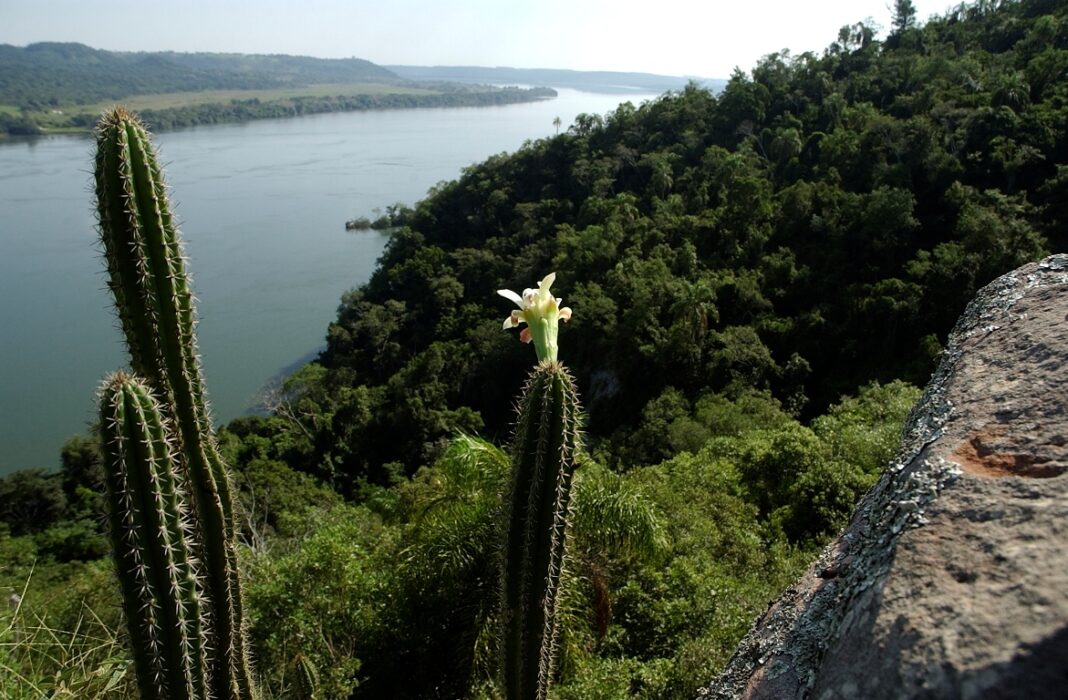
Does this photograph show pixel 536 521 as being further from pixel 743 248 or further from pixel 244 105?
pixel 244 105

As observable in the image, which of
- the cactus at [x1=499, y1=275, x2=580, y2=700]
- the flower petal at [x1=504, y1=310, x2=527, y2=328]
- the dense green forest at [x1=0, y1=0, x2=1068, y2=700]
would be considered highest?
the flower petal at [x1=504, y1=310, x2=527, y2=328]

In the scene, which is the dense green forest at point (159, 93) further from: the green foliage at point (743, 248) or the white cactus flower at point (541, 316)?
the white cactus flower at point (541, 316)

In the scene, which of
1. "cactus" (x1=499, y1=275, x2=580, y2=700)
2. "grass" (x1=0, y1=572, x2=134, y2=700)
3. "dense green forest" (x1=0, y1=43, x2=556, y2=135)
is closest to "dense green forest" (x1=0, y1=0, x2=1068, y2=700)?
"grass" (x1=0, y1=572, x2=134, y2=700)

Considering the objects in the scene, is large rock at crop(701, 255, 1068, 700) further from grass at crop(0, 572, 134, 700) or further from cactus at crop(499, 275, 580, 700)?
grass at crop(0, 572, 134, 700)

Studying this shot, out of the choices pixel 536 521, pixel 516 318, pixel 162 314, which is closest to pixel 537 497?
pixel 536 521

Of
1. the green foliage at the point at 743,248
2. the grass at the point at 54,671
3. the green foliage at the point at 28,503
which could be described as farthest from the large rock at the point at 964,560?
the green foliage at the point at 28,503
